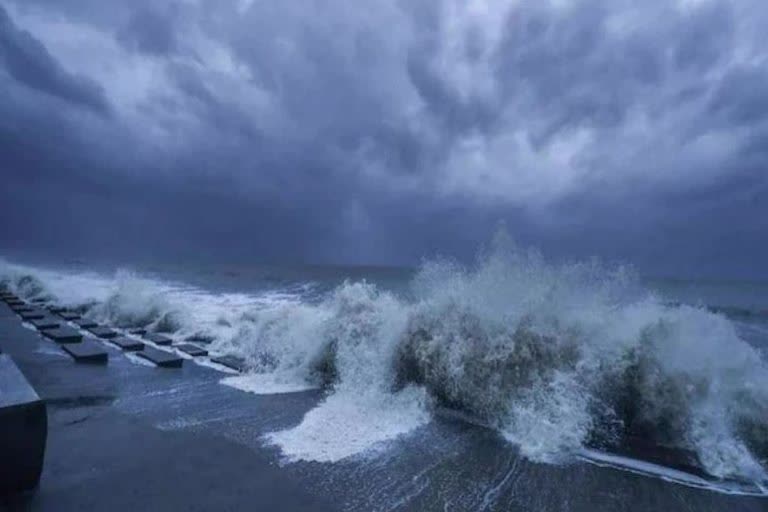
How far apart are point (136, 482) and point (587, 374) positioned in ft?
18.6

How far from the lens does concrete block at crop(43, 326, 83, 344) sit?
30.1 ft

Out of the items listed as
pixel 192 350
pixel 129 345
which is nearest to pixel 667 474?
pixel 192 350

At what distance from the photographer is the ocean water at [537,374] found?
16.2 feet

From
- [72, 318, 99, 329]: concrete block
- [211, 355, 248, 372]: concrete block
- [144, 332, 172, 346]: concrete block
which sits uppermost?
[72, 318, 99, 329]: concrete block

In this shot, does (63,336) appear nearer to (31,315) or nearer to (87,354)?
(87,354)

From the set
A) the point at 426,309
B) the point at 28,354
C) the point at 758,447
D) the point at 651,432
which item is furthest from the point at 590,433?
the point at 28,354

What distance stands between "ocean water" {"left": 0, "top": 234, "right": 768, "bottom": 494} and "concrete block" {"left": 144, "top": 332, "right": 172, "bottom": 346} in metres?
2.78

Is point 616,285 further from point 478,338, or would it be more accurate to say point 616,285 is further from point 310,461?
point 310,461

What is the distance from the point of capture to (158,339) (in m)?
10.4

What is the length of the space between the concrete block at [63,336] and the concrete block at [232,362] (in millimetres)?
3356

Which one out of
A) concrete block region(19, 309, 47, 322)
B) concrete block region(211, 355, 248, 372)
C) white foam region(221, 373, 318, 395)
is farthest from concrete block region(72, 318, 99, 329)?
white foam region(221, 373, 318, 395)

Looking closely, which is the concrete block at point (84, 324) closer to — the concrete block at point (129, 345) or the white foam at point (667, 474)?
the concrete block at point (129, 345)

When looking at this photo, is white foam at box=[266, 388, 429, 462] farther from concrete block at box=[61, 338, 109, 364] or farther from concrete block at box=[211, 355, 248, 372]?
concrete block at box=[61, 338, 109, 364]

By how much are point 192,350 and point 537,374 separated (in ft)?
23.8
